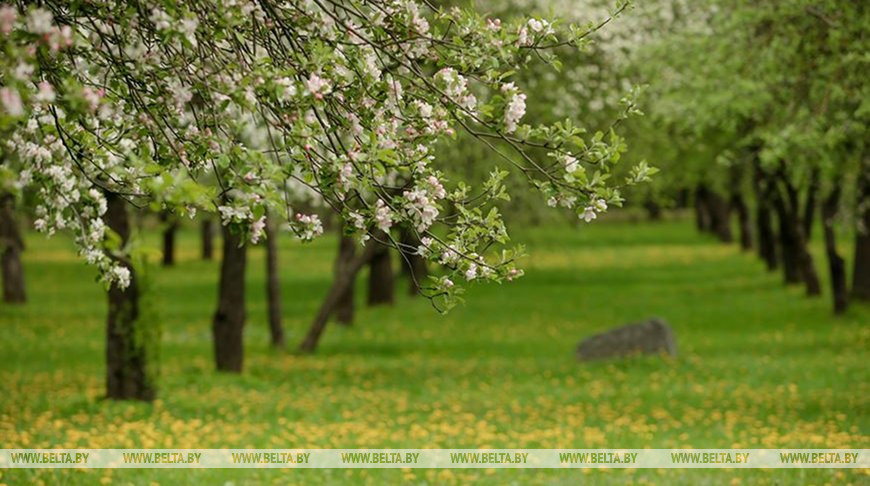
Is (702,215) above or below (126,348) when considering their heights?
above

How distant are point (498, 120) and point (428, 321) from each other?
27142 mm

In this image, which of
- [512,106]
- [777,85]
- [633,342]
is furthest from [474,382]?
[512,106]

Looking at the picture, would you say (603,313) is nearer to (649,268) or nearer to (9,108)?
(649,268)

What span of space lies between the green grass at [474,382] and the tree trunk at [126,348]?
1.11ft

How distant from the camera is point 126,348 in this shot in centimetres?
1577

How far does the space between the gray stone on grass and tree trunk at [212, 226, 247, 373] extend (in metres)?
6.98

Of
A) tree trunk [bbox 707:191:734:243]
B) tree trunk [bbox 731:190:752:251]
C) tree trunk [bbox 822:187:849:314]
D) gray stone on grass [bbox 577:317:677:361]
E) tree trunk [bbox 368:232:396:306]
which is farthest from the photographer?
tree trunk [bbox 707:191:734:243]

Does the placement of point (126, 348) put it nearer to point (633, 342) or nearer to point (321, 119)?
point (321, 119)

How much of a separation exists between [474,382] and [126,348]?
7.06 m

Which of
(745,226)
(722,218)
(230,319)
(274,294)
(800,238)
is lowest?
(230,319)

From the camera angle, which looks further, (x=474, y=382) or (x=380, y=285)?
(x=380, y=285)

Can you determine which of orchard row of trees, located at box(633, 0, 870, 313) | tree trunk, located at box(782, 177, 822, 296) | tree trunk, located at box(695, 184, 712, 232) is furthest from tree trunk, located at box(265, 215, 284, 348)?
tree trunk, located at box(695, 184, 712, 232)

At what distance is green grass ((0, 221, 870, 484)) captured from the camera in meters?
12.6

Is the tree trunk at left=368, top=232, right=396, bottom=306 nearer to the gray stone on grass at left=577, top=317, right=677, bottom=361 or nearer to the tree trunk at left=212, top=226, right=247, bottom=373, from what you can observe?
the gray stone on grass at left=577, top=317, right=677, bottom=361
